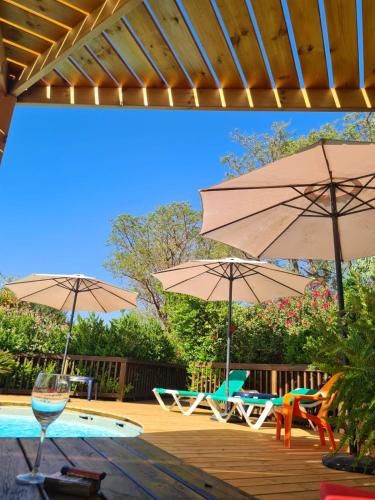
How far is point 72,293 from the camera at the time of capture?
9320 millimetres

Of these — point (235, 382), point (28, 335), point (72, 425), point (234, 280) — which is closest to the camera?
point (72, 425)

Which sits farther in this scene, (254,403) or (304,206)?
(254,403)

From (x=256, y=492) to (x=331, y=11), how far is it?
303 cm

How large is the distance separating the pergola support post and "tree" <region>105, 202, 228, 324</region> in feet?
56.4

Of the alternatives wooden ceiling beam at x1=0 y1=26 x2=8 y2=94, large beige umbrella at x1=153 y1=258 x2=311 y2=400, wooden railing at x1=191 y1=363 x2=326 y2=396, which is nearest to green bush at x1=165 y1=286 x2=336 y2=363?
wooden railing at x1=191 y1=363 x2=326 y2=396

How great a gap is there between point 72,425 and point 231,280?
340 cm

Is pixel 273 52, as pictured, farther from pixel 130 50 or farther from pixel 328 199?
pixel 328 199

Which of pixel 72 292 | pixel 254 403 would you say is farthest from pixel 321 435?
pixel 72 292

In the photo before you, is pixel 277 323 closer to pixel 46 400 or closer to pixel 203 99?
pixel 203 99

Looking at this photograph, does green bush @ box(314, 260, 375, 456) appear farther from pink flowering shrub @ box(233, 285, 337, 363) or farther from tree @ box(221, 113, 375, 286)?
tree @ box(221, 113, 375, 286)

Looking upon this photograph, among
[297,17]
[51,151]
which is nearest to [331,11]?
[297,17]

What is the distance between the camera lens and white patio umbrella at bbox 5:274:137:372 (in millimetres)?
8375

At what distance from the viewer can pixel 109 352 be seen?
29.9 feet

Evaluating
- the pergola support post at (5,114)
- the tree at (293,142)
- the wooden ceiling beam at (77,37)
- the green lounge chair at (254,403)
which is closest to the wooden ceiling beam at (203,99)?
the pergola support post at (5,114)
